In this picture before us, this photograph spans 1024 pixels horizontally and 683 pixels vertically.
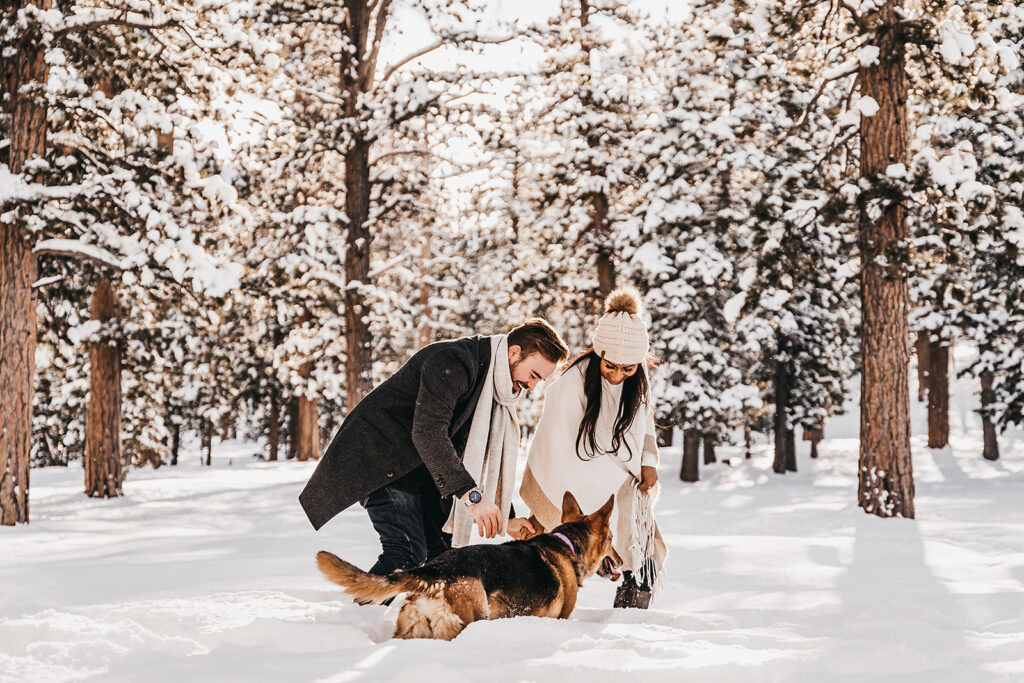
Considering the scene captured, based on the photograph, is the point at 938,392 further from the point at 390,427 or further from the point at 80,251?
the point at 390,427

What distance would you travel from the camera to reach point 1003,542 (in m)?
11.4

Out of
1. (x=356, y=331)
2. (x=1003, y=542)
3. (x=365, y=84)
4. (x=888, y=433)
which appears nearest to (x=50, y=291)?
(x=356, y=331)

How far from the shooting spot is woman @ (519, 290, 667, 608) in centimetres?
498

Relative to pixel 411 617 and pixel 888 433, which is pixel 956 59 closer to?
pixel 888 433

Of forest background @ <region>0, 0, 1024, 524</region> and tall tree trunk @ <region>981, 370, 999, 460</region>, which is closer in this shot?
forest background @ <region>0, 0, 1024, 524</region>

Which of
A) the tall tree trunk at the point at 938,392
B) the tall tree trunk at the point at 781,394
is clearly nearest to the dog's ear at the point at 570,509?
the tall tree trunk at the point at 781,394

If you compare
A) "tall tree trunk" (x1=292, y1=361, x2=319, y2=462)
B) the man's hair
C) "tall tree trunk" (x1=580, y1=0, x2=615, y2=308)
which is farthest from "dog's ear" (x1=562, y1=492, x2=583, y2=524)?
"tall tree trunk" (x1=292, y1=361, x2=319, y2=462)

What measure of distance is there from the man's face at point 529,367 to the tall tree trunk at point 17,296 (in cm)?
822

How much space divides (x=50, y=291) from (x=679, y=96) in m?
14.2

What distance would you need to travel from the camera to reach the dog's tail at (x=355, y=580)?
349 cm

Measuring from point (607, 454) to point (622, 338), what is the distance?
822mm

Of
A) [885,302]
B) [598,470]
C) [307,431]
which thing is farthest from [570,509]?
[307,431]

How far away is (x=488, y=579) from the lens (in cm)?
392

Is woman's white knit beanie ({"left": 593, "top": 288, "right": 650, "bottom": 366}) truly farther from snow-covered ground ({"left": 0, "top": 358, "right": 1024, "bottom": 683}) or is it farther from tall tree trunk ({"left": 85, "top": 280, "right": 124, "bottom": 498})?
tall tree trunk ({"left": 85, "top": 280, "right": 124, "bottom": 498})
